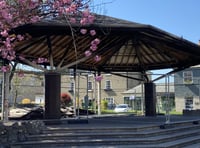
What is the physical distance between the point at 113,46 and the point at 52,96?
3931 mm

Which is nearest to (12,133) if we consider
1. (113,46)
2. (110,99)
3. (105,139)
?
(105,139)

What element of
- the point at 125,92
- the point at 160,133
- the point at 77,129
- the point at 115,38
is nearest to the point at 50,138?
the point at 77,129

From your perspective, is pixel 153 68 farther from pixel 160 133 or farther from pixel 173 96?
pixel 173 96

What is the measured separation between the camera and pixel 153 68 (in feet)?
82.4

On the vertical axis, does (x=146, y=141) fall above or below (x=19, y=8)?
below

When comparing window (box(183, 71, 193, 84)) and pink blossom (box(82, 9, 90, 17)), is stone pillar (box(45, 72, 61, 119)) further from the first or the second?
window (box(183, 71, 193, 84))

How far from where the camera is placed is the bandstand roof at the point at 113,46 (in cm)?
1337

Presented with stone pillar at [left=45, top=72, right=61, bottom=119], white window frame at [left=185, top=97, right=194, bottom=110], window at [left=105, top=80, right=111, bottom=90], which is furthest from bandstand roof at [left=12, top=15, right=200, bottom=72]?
window at [left=105, top=80, right=111, bottom=90]

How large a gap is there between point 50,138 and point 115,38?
6.08 metres

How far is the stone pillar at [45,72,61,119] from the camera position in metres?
14.5

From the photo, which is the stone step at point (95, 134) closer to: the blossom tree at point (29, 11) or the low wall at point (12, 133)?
the low wall at point (12, 133)

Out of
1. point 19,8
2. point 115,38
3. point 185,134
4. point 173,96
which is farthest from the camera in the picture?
point 173,96

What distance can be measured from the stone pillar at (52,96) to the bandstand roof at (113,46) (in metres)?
0.68

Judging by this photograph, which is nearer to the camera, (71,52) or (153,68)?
(71,52)
